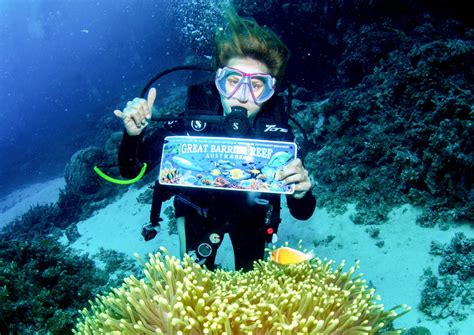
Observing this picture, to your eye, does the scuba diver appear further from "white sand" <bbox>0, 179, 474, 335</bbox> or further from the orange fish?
"white sand" <bbox>0, 179, 474, 335</bbox>

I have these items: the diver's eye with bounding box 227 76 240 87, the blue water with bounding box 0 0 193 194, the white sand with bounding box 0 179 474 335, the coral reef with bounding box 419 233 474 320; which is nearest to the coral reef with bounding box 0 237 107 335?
the white sand with bounding box 0 179 474 335

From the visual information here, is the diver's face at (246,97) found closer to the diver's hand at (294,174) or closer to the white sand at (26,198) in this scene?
the diver's hand at (294,174)

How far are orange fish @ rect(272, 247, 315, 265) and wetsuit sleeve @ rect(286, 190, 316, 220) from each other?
833 mm

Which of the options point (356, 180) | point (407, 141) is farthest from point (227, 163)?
point (407, 141)

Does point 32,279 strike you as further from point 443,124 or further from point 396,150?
point 443,124

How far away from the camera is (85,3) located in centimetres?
5350

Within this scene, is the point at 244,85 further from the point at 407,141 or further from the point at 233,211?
the point at 407,141

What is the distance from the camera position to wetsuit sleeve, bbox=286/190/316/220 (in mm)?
3059

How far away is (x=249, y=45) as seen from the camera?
3.32 metres

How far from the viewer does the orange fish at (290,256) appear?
2.23 m

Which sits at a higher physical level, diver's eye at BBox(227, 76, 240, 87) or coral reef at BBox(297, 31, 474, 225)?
diver's eye at BBox(227, 76, 240, 87)

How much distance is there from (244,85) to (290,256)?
166cm

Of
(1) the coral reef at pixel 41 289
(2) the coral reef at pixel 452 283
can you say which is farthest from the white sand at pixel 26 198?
(2) the coral reef at pixel 452 283

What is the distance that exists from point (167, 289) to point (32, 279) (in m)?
3.36
